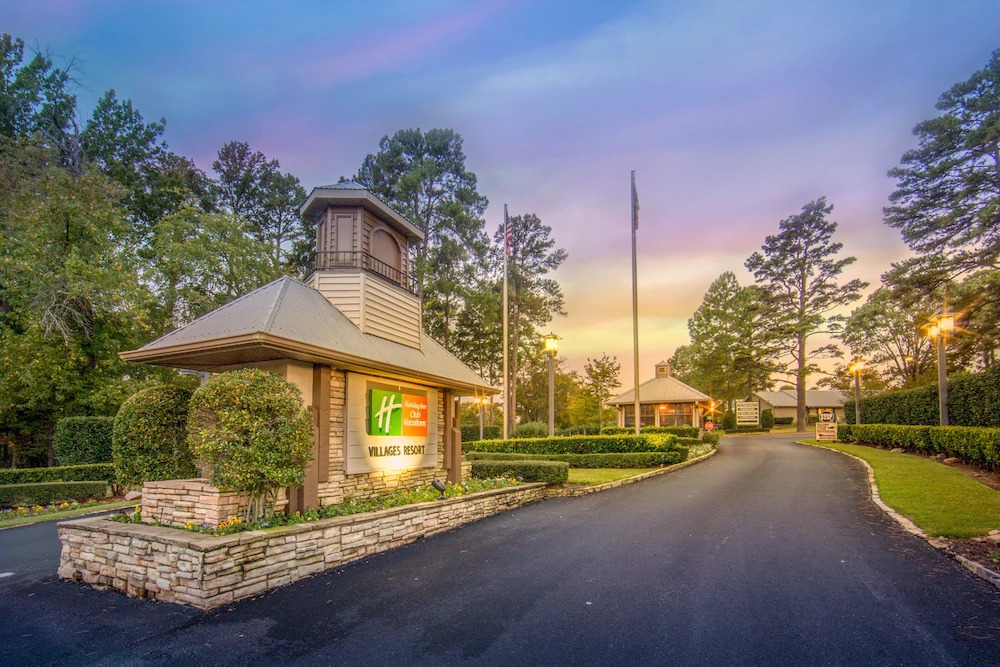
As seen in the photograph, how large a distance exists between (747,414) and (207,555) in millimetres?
51689

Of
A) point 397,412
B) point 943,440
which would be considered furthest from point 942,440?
point 397,412

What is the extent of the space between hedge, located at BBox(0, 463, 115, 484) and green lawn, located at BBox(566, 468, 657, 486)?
14129 millimetres

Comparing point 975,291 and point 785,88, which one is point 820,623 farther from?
point 975,291

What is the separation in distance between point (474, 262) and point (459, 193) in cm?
453

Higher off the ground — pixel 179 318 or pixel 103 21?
pixel 103 21

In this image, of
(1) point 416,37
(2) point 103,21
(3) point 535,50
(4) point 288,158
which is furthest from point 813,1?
(4) point 288,158

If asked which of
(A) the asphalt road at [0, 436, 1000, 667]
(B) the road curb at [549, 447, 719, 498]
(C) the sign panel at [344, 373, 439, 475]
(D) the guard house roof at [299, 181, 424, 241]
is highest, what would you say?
(D) the guard house roof at [299, 181, 424, 241]

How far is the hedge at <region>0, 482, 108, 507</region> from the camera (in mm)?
13234

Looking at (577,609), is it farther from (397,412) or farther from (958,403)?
(958,403)

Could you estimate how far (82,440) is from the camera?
15.9m

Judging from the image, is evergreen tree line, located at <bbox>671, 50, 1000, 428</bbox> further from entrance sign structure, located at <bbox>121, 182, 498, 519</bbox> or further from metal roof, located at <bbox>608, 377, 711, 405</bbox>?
entrance sign structure, located at <bbox>121, 182, 498, 519</bbox>

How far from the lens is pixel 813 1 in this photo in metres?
9.17

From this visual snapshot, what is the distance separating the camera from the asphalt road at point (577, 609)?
393 cm

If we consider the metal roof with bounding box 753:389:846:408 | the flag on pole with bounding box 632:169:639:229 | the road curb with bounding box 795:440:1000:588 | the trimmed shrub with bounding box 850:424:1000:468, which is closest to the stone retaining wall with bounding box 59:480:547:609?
the road curb with bounding box 795:440:1000:588
